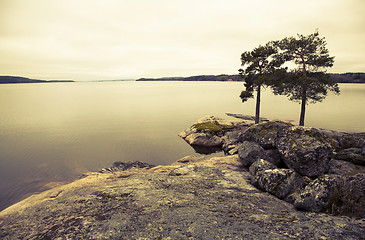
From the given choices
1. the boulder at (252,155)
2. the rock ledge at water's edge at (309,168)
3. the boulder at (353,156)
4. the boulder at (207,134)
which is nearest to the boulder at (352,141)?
the rock ledge at water's edge at (309,168)

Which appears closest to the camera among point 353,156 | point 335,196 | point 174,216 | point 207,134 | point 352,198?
point 352,198

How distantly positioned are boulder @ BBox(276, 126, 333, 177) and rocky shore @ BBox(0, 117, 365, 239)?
0.07m

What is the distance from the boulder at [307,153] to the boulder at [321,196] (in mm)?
3775

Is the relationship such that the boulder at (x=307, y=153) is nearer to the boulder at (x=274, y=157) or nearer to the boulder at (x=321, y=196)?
the boulder at (x=274, y=157)

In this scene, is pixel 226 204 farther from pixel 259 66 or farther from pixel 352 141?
pixel 259 66

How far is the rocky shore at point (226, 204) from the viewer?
7.54 m

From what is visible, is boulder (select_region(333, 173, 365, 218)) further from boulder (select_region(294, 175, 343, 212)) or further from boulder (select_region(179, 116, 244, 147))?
boulder (select_region(179, 116, 244, 147))

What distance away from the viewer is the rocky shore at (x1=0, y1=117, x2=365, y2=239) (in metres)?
7.54

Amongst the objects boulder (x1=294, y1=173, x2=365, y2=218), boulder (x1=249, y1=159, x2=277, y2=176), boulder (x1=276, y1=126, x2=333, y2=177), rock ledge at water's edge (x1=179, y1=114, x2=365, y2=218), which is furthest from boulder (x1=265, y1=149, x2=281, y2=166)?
boulder (x1=294, y1=173, x2=365, y2=218)

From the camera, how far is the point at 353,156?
15258 millimetres

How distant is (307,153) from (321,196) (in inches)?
193

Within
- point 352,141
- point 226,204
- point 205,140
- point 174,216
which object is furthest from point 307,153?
point 205,140

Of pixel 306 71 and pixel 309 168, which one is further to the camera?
pixel 306 71

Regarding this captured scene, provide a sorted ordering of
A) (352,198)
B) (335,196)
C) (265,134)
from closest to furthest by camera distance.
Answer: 1. (352,198)
2. (335,196)
3. (265,134)
